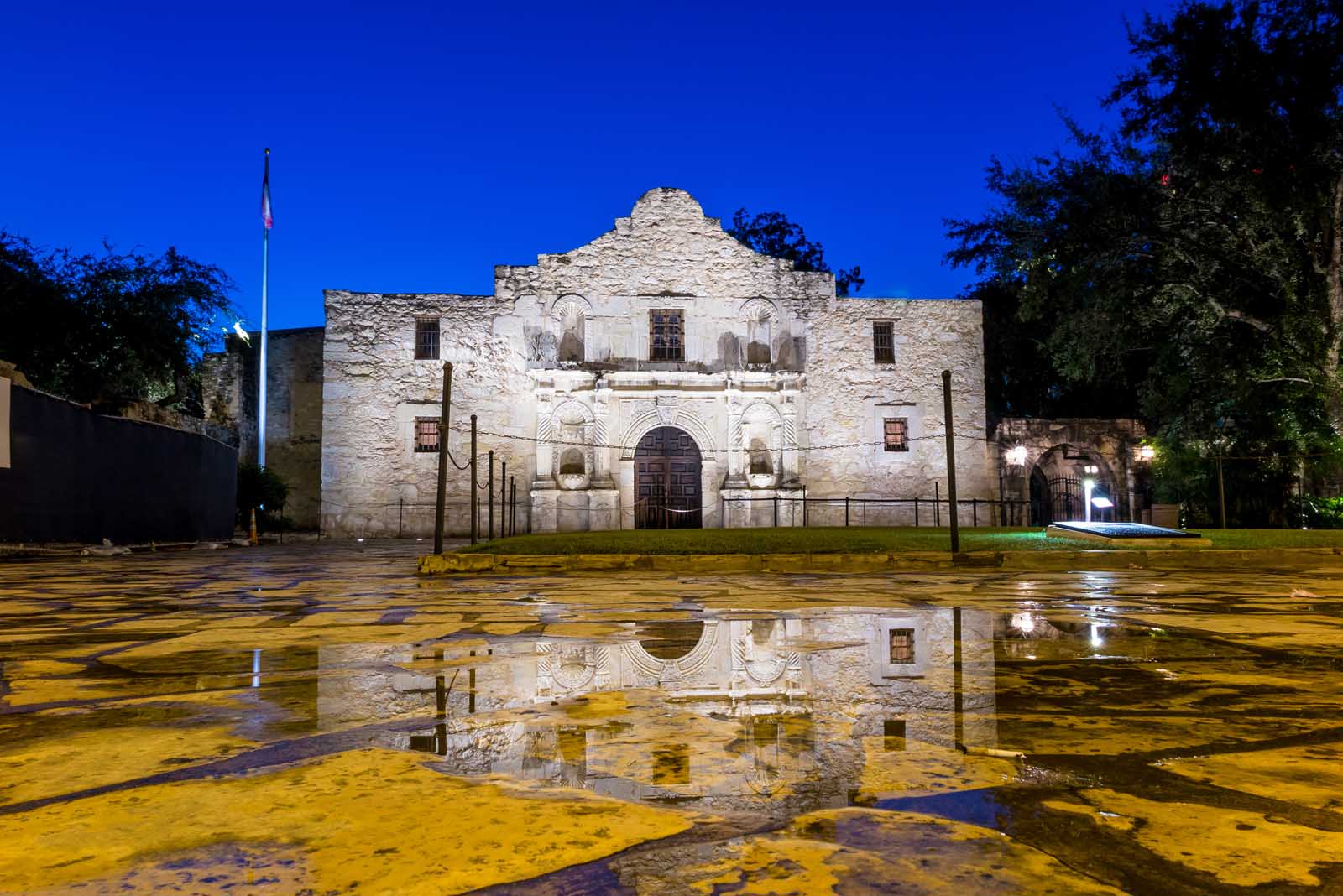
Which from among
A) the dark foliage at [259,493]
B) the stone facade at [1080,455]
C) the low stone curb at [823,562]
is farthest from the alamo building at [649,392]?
the low stone curb at [823,562]

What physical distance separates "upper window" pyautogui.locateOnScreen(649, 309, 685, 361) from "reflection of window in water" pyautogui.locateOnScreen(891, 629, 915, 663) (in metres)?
21.0

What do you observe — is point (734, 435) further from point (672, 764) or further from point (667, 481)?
point (672, 764)

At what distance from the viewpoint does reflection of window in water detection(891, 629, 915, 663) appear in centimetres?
396

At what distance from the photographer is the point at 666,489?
24906 millimetres

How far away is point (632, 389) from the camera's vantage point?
24.8m

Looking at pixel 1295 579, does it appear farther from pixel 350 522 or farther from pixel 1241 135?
pixel 350 522

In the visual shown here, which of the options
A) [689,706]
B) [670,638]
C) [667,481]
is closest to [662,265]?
[667,481]

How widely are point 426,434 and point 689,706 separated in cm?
2352

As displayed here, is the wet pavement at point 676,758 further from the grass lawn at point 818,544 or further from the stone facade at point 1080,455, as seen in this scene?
the stone facade at point 1080,455

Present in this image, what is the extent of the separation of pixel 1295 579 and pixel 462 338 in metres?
21.4

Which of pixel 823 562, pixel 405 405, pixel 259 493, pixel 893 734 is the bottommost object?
pixel 823 562

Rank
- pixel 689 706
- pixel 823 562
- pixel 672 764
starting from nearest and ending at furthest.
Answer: pixel 672 764, pixel 689 706, pixel 823 562

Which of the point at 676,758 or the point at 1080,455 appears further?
the point at 1080,455

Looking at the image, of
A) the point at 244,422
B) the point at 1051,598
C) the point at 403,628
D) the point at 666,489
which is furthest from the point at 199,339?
the point at 1051,598
